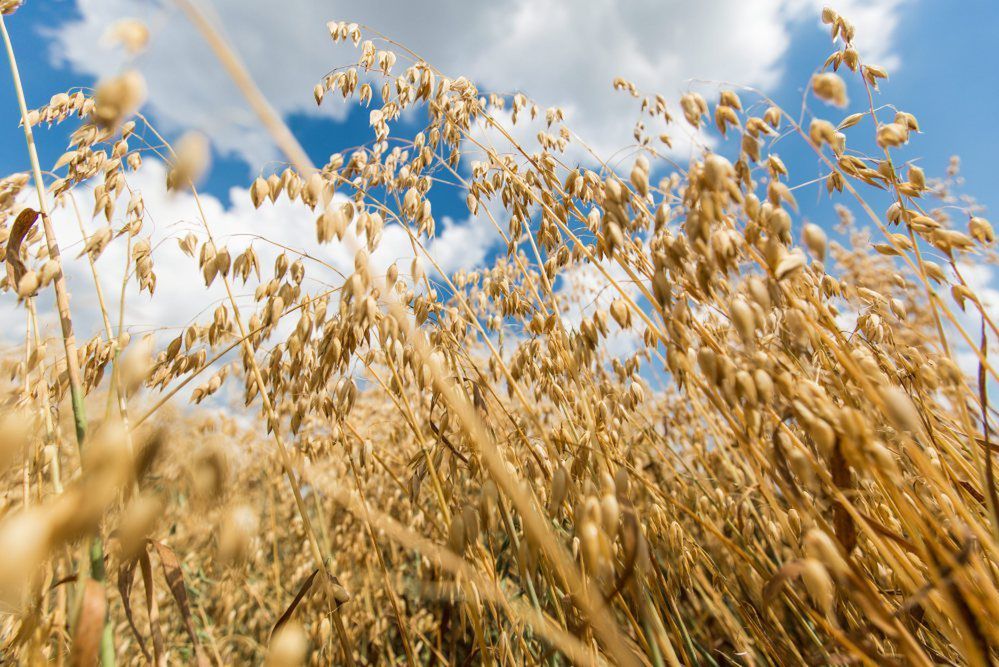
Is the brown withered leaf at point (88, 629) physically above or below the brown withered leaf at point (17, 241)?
below

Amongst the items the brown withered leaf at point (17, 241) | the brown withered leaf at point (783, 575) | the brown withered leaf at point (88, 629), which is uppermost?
the brown withered leaf at point (17, 241)

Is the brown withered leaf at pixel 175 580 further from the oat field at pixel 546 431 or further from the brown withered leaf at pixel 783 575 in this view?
the brown withered leaf at pixel 783 575

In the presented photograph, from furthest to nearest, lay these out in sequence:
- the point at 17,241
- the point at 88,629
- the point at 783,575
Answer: the point at 17,241
the point at 783,575
the point at 88,629

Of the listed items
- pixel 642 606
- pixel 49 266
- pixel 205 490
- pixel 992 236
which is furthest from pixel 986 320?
pixel 49 266

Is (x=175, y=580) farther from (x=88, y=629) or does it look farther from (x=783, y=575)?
(x=783, y=575)

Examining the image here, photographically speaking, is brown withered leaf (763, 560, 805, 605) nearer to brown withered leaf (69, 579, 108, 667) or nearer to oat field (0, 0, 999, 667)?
oat field (0, 0, 999, 667)

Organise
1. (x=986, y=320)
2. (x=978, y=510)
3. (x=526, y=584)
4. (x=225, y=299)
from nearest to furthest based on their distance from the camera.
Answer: (x=986, y=320), (x=978, y=510), (x=526, y=584), (x=225, y=299)

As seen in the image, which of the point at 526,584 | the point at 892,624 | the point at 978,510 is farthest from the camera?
the point at 526,584

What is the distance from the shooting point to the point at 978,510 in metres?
1.10

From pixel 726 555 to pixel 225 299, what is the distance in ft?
5.82

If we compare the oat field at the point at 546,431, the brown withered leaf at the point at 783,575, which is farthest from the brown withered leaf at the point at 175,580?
the brown withered leaf at the point at 783,575

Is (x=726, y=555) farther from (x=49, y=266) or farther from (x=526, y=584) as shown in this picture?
(x=49, y=266)

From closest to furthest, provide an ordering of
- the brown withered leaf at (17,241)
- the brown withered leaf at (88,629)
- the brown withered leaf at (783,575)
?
the brown withered leaf at (88,629) → the brown withered leaf at (783,575) → the brown withered leaf at (17,241)

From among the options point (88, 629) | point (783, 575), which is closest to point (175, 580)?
point (88, 629)
